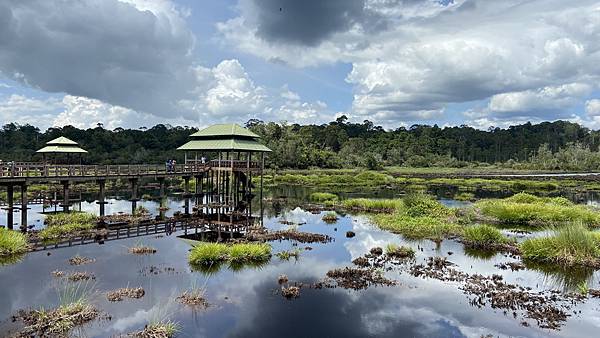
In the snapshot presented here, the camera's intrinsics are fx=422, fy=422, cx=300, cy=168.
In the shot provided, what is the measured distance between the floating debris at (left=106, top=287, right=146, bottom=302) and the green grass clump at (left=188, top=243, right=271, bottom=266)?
14.4 feet

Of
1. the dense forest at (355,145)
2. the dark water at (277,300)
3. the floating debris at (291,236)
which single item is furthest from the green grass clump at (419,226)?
the dense forest at (355,145)

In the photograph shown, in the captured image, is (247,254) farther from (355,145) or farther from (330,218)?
(355,145)

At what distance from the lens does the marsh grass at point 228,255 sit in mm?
20844

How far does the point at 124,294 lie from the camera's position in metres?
16.2

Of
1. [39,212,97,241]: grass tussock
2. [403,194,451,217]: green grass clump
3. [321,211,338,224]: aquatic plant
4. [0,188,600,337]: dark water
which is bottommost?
[0,188,600,337]: dark water

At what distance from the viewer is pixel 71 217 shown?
29828mm

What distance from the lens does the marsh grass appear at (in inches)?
821

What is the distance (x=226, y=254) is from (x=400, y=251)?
30.7 ft

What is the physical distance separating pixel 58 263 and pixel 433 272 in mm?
17829

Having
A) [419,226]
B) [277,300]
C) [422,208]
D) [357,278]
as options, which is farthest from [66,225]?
[422,208]

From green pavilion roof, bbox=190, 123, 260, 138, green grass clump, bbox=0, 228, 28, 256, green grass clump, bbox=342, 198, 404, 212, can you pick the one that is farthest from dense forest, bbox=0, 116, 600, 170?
green grass clump, bbox=0, 228, 28, 256

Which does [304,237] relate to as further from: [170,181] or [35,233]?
[170,181]

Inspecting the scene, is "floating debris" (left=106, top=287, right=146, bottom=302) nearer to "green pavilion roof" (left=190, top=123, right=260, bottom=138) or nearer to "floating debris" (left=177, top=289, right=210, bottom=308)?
"floating debris" (left=177, top=289, right=210, bottom=308)

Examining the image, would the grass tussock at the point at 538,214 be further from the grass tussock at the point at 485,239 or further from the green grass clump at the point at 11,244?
the green grass clump at the point at 11,244
